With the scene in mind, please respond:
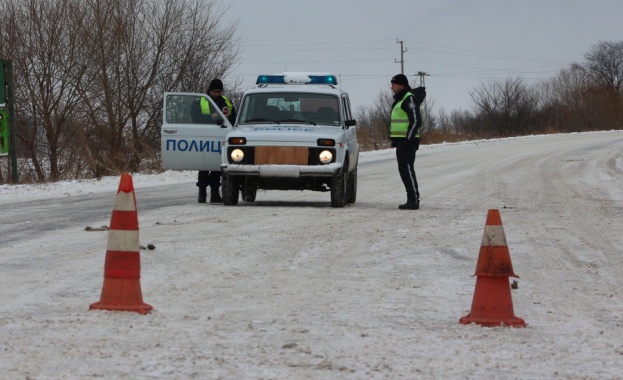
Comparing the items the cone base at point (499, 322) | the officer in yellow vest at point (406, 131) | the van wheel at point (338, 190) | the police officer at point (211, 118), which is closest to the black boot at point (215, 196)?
the police officer at point (211, 118)

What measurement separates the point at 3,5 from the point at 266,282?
2656 cm

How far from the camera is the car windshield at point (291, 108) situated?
15.9 meters

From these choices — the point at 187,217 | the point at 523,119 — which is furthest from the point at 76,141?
the point at 523,119

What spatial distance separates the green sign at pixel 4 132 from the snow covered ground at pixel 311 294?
29.5 ft

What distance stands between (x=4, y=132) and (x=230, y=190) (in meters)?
11.0

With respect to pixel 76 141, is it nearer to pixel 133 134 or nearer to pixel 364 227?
pixel 133 134

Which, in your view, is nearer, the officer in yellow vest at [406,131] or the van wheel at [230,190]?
the officer in yellow vest at [406,131]

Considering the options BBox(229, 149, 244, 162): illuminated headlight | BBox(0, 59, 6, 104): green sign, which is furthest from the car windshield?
BBox(0, 59, 6, 104): green sign

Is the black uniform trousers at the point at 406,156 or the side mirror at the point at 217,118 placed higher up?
the side mirror at the point at 217,118

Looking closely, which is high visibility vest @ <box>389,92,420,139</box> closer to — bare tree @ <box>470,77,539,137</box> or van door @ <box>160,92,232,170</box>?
van door @ <box>160,92,232,170</box>

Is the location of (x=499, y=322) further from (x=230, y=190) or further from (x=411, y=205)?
(x=230, y=190)

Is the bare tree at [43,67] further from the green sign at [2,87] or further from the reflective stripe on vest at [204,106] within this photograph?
the reflective stripe on vest at [204,106]

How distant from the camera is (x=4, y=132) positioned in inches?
973

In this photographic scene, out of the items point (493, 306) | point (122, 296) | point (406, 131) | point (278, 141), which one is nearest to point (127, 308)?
point (122, 296)
